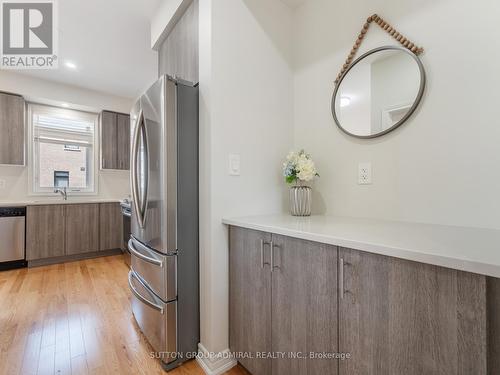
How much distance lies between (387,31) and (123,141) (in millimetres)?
4187

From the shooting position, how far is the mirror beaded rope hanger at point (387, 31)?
1286 mm

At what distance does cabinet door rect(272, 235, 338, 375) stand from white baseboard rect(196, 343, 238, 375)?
0.40 metres

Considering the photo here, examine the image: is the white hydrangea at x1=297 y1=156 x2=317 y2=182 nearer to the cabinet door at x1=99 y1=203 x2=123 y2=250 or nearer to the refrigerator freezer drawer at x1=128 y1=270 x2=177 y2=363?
the refrigerator freezer drawer at x1=128 y1=270 x2=177 y2=363

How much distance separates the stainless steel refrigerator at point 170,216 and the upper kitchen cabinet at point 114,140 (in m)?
2.94

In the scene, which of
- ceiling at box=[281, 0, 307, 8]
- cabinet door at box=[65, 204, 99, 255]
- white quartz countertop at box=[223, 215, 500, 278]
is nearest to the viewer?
white quartz countertop at box=[223, 215, 500, 278]

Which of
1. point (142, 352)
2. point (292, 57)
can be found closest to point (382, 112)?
point (292, 57)

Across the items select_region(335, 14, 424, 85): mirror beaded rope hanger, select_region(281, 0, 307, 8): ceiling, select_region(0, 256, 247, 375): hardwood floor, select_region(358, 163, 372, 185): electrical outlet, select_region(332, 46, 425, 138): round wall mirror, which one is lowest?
select_region(0, 256, 247, 375): hardwood floor

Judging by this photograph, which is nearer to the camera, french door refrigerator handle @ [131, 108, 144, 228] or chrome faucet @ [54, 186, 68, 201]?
french door refrigerator handle @ [131, 108, 144, 228]

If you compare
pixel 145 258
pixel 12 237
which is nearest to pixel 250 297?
pixel 145 258

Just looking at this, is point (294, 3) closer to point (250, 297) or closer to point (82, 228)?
point (250, 297)

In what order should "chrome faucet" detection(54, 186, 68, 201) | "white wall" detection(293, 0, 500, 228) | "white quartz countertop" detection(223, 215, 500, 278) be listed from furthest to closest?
"chrome faucet" detection(54, 186, 68, 201)
"white wall" detection(293, 0, 500, 228)
"white quartz countertop" detection(223, 215, 500, 278)

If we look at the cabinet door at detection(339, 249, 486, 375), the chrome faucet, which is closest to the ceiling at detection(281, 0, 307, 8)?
the cabinet door at detection(339, 249, 486, 375)

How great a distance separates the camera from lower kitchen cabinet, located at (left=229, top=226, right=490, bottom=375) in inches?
25.0

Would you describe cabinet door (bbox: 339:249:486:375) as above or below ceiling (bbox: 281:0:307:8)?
below
